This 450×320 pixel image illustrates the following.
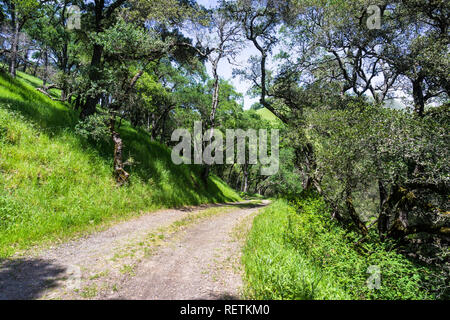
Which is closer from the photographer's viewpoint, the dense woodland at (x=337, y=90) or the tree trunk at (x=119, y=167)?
the dense woodland at (x=337, y=90)

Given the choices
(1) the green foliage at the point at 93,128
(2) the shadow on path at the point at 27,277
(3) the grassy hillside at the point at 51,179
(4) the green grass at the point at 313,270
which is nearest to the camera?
(2) the shadow on path at the point at 27,277

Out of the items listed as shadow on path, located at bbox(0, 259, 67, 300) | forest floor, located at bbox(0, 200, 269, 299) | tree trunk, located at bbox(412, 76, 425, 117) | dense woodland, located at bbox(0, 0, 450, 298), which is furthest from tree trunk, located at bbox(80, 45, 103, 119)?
tree trunk, located at bbox(412, 76, 425, 117)

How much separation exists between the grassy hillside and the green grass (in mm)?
6246

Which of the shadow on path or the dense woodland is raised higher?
the dense woodland

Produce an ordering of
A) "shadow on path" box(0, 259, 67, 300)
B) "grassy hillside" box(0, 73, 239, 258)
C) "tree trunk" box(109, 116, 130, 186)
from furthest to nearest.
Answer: "tree trunk" box(109, 116, 130, 186)
"grassy hillside" box(0, 73, 239, 258)
"shadow on path" box(0, 259, 67, 300)

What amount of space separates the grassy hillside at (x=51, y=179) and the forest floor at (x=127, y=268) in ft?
2.92

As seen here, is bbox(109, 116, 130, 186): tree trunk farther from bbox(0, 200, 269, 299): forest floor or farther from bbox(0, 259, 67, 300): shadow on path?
bbox(0, 259, 67, 300): shadow on path

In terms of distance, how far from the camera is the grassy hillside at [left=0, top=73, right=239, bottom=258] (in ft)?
20.8

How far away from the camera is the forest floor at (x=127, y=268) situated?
13.8 ft

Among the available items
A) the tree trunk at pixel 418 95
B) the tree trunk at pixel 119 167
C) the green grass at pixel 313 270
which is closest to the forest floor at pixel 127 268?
the green grass at pixel 313 270

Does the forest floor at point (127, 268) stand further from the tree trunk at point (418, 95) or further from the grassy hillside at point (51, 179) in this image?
the tree trunk at point (418, 95)

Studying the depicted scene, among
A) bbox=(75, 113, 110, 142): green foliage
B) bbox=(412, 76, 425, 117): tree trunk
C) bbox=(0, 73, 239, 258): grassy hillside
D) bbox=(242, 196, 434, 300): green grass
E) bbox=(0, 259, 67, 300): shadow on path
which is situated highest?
bbox=(412, 76, 425, 117): tree trunk

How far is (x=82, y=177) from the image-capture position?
30.1ft
